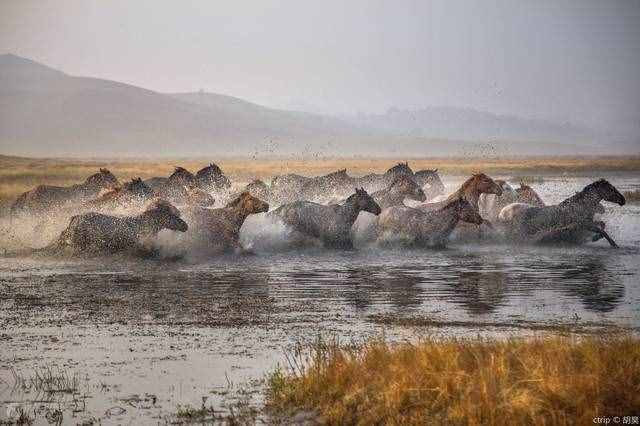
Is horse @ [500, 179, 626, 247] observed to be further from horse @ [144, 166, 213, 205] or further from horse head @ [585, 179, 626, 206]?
horse @ [144, 166, 213, 205]

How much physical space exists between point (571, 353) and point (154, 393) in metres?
3.96

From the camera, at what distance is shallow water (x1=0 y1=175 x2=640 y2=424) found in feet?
29.8

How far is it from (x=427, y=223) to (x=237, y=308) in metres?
8.76

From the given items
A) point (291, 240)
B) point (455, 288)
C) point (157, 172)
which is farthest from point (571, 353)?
point (157, 172)

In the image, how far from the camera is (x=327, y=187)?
29.2 metres

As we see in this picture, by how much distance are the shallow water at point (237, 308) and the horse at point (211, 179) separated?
986 cm

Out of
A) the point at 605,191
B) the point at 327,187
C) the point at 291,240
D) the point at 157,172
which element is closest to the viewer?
the point at 291,240

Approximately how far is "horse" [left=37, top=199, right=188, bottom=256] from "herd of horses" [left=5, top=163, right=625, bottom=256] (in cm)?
2

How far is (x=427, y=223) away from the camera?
20.9 m

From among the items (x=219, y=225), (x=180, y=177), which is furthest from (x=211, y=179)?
(x=219, y=225)

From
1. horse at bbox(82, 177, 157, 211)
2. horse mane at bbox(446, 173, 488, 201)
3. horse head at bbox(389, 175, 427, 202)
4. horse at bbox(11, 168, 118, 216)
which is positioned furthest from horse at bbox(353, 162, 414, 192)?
horse at bbox(82, 177, 157, 211)

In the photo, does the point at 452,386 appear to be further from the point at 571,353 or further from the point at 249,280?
the point at 249,280

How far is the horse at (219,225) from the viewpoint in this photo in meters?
19.3

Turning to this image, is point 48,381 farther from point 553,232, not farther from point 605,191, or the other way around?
point 605,191
